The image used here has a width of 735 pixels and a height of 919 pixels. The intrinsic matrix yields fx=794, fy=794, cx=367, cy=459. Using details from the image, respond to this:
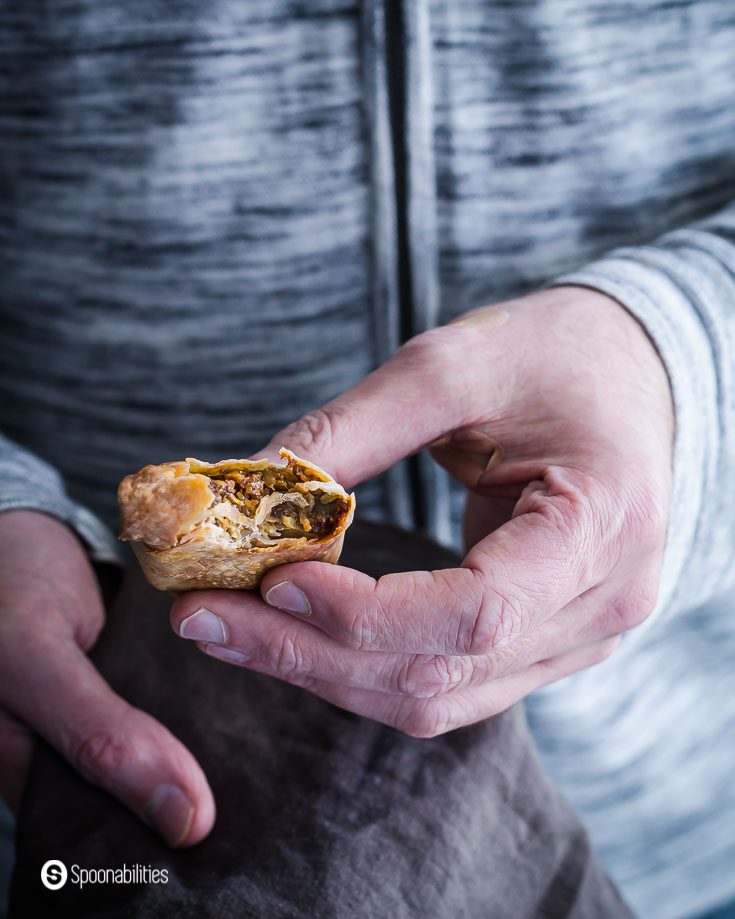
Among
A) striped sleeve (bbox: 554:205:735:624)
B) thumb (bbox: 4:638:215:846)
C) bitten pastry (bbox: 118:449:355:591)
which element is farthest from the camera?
striped sleeve (bbox: 554:205:735:624)

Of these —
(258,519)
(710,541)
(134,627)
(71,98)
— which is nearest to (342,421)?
(258,519)

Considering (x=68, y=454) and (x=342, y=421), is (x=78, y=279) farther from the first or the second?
(x=342, y=421)

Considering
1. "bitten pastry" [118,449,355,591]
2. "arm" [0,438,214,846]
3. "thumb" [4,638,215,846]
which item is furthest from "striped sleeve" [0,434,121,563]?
"bitten pastry" [118,449,355,591]

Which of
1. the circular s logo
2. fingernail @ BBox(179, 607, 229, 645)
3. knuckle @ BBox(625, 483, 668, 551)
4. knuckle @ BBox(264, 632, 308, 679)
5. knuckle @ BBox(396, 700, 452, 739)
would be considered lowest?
the circular s logo

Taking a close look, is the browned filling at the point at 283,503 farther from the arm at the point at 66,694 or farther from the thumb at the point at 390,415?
the arm at the point at 66,694

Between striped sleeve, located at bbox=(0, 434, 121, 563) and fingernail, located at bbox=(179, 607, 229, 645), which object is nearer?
fingernail, located at bbox=(179, 607, 229, 645)

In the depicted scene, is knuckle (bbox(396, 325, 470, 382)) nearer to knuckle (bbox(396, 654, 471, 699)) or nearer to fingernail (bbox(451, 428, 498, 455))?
fingernail (bbox(451, 428, 498, 455))

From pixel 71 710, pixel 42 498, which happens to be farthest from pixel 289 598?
pixel 42 498

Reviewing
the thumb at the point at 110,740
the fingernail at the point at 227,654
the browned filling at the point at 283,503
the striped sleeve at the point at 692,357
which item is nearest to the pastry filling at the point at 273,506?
the browned filling at the point at 283,503
